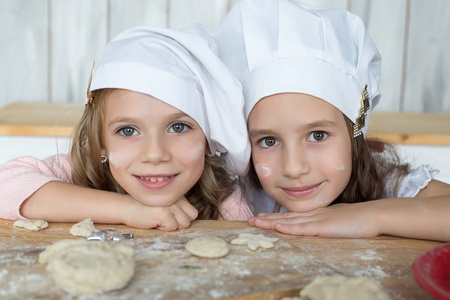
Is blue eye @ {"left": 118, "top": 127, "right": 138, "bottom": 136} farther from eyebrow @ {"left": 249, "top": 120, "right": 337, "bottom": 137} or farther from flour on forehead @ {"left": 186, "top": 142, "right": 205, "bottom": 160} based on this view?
eyebrow @ {"left": 249, "top": 120, "right": 337, "bottom": 137}

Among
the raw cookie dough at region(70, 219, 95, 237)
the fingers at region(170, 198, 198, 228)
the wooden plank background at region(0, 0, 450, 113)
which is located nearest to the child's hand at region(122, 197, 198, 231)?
the fingers at region(170, 198, 198, 228)

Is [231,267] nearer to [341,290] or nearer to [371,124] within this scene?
[341,290]

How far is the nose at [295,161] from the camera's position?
1.23 meters

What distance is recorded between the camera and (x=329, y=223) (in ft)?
3.44

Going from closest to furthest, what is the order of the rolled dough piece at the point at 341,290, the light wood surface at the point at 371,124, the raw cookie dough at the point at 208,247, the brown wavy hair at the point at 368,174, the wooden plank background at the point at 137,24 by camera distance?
the rolled dough piece at the point at 341,290 → the raw cookie dough at the point at 208,247 → the brown wavy hair at the point at 368,174 → the light wood surface at the point at 371,124 → the wooden plank background at the point at 137,24

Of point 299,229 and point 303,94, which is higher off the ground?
point 303,94

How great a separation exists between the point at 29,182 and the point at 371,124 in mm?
1482

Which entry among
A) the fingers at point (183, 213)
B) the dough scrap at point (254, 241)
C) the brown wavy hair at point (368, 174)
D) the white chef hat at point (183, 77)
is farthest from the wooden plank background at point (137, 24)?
the dough scrap at point (254, 241)

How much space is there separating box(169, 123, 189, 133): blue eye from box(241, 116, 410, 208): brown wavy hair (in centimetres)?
33

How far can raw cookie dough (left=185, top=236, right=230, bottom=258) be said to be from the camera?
2.67 ft

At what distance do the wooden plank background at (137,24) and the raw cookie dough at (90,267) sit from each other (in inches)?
80.5

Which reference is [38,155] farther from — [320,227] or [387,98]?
[387,98]

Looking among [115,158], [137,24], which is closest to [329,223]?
[115,158]

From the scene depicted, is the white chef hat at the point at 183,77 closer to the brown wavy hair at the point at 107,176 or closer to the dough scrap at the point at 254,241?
the brown wavy hair at the point at 107,176
